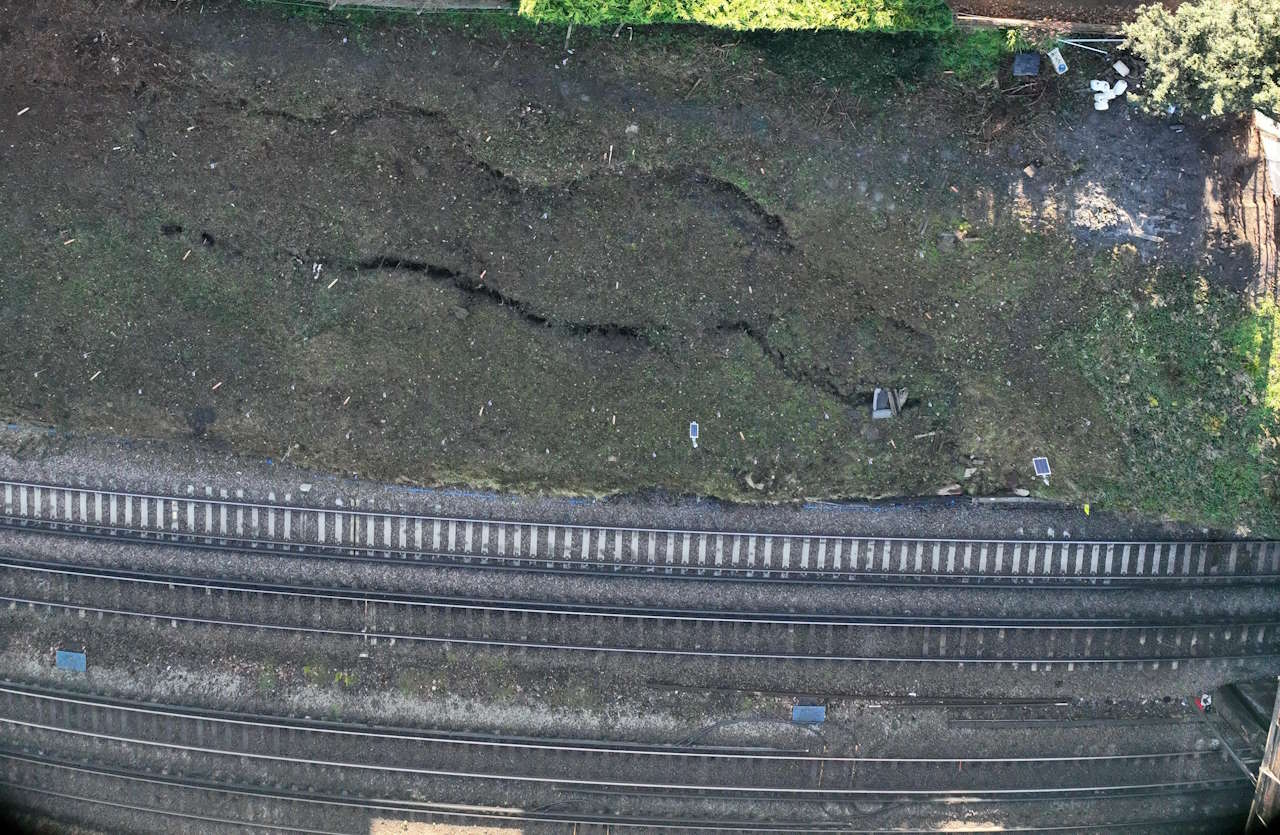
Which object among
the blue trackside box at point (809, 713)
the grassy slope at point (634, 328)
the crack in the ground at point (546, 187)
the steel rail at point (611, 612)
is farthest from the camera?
the blue trackside box at point (809, 713)

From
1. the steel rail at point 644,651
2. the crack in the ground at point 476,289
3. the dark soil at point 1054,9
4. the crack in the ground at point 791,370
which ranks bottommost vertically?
the steel rail at point 644,651

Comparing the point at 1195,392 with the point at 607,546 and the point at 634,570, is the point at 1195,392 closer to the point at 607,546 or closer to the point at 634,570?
the point at 634,570

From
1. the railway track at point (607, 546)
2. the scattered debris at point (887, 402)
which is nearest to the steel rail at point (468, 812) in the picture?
the railway track at point (607, 546)

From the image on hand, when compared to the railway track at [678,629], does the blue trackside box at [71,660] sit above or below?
below

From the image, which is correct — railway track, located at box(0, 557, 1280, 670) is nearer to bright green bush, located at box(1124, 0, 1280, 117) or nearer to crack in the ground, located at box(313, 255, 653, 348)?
crack in the ground, located at box(313, 255, 653, 348)

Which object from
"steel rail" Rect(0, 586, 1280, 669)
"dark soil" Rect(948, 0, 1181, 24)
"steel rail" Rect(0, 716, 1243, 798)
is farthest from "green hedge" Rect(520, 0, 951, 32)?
"steel rail" Rect(0, 716, 1243, 798)

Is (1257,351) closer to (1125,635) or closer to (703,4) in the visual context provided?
(1125,635)

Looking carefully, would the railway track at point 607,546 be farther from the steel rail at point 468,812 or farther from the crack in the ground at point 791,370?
the steel rail at point 468,812

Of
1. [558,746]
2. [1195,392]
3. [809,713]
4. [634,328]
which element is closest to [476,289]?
[634,328]

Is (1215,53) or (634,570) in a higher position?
(1215,53)
